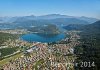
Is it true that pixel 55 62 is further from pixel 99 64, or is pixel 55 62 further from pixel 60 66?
pixel 99 64

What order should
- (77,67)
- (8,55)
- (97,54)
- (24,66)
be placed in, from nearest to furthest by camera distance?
Result: (77,67)
(24,66)
(97,54)
(8,55)

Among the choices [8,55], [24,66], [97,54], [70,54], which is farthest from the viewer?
[8,55]

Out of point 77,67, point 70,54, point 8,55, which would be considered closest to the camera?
point 77,67

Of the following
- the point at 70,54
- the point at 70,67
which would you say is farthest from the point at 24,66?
the point at 70,54

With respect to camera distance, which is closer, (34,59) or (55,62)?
(55,62)

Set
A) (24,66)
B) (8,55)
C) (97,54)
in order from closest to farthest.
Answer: (24,66) → (97,54) → (8,55)

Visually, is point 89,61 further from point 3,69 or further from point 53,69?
point 3,69

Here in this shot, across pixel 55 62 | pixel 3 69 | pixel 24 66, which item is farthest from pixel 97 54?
pixel 3 69

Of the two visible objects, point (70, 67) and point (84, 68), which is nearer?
point (84, 68)
